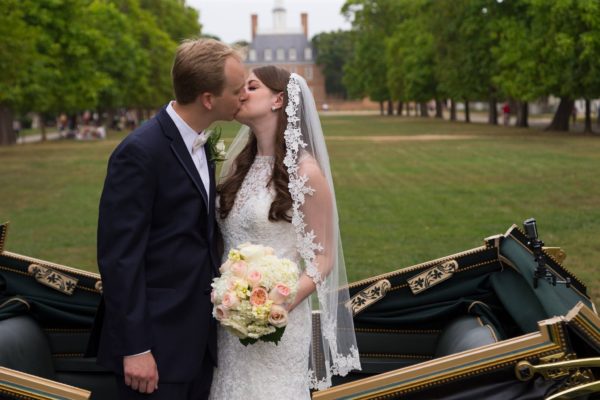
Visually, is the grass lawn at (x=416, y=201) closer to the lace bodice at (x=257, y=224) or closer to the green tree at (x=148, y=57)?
the lace bodice at (x=257, y=224)

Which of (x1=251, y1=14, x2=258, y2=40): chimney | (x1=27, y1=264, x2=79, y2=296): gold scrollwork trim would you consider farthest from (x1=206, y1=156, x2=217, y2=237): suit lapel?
(x1=251, y1=14, x2=258, y2=40): chimney

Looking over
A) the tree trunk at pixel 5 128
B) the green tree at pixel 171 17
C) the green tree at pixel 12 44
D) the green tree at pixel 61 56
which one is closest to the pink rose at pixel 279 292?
the green tree at pixel 12 44

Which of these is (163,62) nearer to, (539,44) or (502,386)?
(539,44)

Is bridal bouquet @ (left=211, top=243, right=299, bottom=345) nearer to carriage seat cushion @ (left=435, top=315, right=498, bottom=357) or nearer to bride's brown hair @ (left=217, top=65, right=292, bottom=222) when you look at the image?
bride's brown hair @ (left=217, top=65, right=292, bottom=222)

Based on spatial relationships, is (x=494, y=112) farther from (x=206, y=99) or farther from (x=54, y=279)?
(x=206, y=99)

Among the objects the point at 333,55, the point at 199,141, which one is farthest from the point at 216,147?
the point at 333,55

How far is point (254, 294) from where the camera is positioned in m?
3.35

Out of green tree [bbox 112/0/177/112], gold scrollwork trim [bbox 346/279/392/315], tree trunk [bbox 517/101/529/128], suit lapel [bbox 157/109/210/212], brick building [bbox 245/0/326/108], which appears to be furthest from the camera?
brick building [bbox 245/0/326/108]

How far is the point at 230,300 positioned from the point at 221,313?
0.09 m

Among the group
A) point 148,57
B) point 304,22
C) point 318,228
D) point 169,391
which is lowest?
point 169,391

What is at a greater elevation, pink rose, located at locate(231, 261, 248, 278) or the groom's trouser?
pink rose, located at locate(231, 261, 248, 278)

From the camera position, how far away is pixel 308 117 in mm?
3936

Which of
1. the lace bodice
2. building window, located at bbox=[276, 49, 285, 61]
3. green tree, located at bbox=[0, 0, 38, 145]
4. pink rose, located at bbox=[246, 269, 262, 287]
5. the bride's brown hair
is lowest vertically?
pink rose, located at bbox=[246, 269, 262, 287]

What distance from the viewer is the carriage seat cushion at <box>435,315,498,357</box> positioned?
12.8 feet
